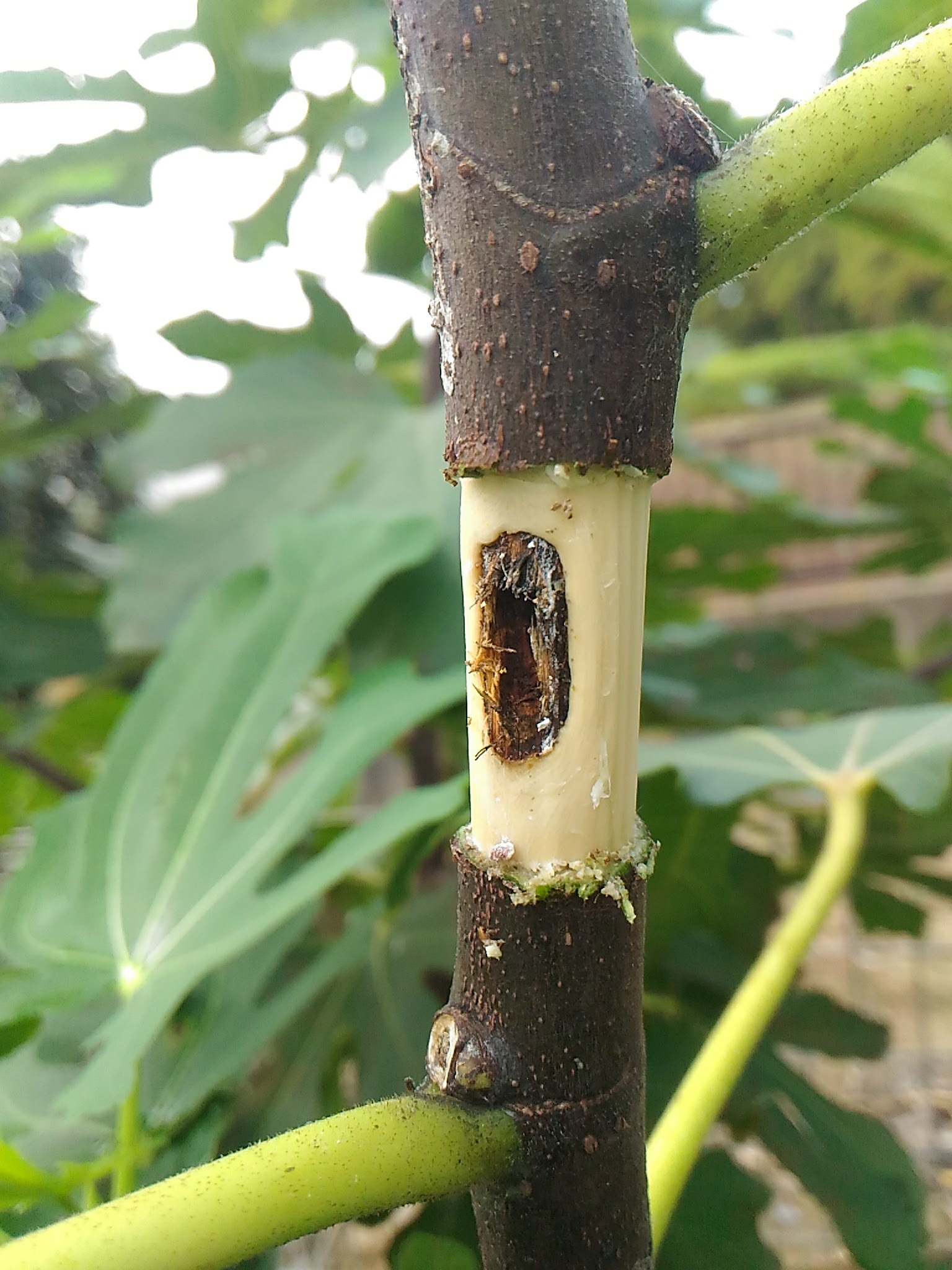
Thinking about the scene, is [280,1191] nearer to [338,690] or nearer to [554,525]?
[554,525]

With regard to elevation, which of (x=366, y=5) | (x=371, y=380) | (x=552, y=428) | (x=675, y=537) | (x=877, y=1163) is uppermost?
(x=366, y=5)

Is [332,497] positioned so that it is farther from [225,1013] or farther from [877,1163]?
[877,1163]

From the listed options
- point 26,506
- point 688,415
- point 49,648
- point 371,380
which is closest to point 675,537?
point 371,380

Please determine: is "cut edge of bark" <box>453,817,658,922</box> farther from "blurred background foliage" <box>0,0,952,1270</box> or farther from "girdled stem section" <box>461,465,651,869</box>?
"blurred background foliage" <box>0,0,952,1270</box>

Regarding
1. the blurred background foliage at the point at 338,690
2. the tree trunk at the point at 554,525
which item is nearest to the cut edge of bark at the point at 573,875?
the tree trunk at the point at 554,525

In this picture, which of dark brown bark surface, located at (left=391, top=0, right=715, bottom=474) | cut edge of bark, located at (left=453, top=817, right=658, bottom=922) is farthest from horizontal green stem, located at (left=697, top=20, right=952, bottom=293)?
cut edge of bark, located at (left=453, top=817, right=658, bottom=922)

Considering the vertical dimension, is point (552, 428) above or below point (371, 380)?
below

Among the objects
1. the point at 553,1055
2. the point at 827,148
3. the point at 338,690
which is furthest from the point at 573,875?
the point at 338,690

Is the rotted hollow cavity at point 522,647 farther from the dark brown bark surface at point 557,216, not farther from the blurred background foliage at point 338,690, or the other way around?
the blurred background foliage at point 338,690
